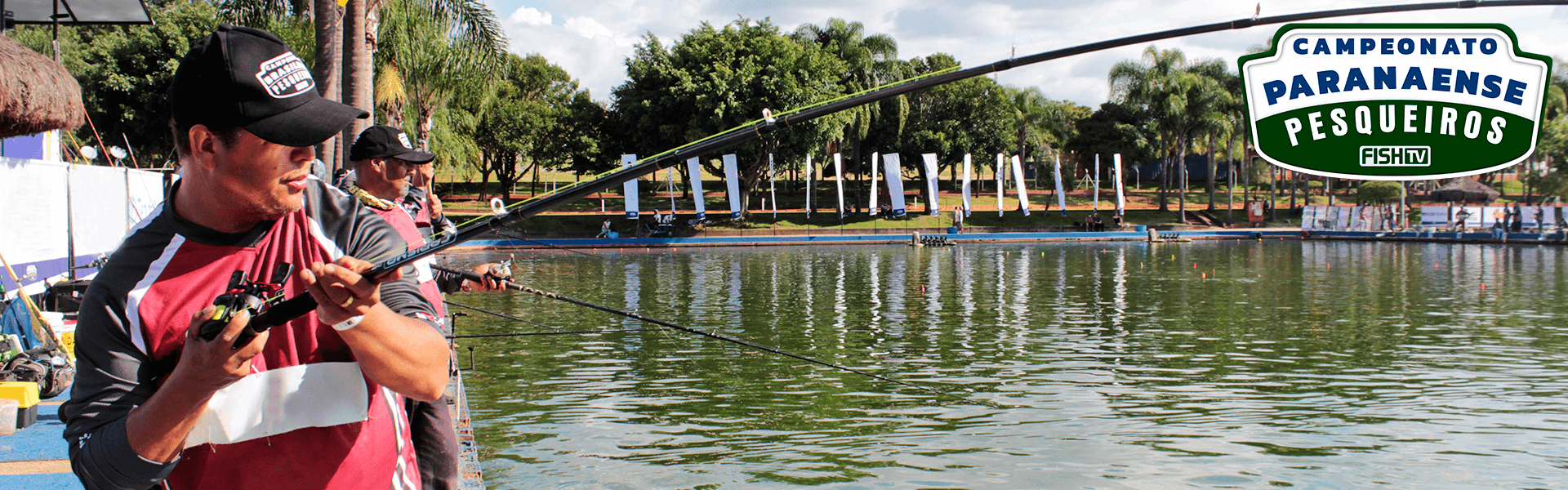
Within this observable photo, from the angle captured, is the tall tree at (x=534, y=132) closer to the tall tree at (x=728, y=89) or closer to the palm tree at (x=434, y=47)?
the tall tree at (x=728, y=89)

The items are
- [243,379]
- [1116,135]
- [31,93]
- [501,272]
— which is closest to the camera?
[243,379]

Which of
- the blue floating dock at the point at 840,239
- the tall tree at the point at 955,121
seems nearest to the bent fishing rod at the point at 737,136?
the blue floating dock at the point at 840,239

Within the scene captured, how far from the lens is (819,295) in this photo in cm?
2145

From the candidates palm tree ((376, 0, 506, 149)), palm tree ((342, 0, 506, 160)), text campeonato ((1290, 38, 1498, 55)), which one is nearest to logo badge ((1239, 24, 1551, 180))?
text campeonato ((1290, 38, 1498, 55))

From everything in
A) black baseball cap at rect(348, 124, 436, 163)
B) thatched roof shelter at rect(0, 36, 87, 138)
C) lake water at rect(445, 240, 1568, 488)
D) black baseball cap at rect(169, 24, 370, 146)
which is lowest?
lake water at rect(445, 240, 1568, 488)

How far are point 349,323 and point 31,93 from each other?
24.3 feet

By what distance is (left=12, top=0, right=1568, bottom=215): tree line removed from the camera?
21594mm

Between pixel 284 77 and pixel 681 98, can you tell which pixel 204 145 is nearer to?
pixel 284 77

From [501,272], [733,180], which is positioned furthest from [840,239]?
[501,272]

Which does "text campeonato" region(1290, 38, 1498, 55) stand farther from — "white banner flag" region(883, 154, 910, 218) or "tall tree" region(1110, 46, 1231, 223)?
"tall tree" region(1110, 46, 1231, 223)

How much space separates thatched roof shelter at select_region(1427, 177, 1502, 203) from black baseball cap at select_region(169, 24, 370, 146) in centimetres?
7554

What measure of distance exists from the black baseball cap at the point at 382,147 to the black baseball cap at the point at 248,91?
244cm

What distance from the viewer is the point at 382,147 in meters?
4.10

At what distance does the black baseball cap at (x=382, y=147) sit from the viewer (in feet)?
13.5
